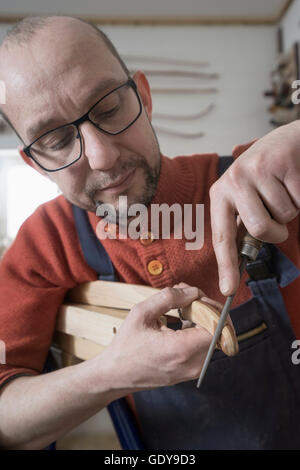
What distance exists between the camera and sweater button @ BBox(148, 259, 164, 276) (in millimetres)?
436

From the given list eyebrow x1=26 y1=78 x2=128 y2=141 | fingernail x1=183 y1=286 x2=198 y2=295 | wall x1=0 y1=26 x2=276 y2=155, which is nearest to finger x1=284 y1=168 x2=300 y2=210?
fingernail x1=183 y1=286 x2=198 y2=295

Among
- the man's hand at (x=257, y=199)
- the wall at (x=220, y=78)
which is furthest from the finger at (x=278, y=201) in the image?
the wall at (x=220, y=78)

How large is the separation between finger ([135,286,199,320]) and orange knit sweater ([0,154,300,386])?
0.10 m

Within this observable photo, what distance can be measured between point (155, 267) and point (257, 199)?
22 centimetres

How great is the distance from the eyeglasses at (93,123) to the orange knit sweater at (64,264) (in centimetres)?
10

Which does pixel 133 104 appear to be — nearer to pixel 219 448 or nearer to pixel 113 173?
pixel 113 173

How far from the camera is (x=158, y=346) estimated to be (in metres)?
0.32

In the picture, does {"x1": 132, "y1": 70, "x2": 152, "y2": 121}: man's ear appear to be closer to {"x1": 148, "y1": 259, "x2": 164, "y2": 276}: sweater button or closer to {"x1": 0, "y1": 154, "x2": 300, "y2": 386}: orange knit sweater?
{"x1": 0, "y1": 154, "x2": 300, "y2": 386}: orange knit sweater

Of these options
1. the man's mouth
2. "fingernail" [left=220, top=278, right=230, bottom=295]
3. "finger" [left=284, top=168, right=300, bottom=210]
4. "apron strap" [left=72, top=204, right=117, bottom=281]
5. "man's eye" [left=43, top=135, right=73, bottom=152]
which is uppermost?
"man's eye" [left=43, top=135, right=73, bottom=152]

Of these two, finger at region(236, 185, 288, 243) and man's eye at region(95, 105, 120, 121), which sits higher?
man's eye at region(95, 105, 120, 121)

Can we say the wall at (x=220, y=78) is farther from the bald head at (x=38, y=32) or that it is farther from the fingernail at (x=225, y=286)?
the fingernail at (x=225, y=286)

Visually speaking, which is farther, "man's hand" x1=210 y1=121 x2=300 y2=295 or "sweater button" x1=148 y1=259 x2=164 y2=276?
"sweater button" x1=148 y1=259 x2=164 y2=276

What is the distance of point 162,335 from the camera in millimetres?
323
